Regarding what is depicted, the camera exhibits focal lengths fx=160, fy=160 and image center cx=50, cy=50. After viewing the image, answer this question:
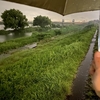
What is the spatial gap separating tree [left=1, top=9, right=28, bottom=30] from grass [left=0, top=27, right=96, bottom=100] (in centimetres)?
36

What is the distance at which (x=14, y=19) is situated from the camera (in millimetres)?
2064

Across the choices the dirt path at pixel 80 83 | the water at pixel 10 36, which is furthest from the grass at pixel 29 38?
the dirt path at pixel 80 83

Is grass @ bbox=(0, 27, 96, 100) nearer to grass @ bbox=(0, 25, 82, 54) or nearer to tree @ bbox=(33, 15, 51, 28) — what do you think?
grass @ bbox=(0, 25, 82, 54)

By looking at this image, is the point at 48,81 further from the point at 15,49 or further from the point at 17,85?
the point at 15,49

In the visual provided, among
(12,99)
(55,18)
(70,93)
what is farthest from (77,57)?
(12,99)

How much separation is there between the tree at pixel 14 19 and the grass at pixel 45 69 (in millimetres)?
362

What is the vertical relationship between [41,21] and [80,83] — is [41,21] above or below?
above

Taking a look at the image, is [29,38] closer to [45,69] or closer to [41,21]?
[41,21]

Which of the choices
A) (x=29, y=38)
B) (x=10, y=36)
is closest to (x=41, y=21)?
(x=29, y=38)

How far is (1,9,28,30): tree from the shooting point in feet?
6.40

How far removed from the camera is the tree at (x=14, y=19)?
195 cm

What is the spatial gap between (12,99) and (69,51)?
1234mm

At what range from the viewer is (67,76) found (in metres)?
2.53

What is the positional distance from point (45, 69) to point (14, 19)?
807mm
